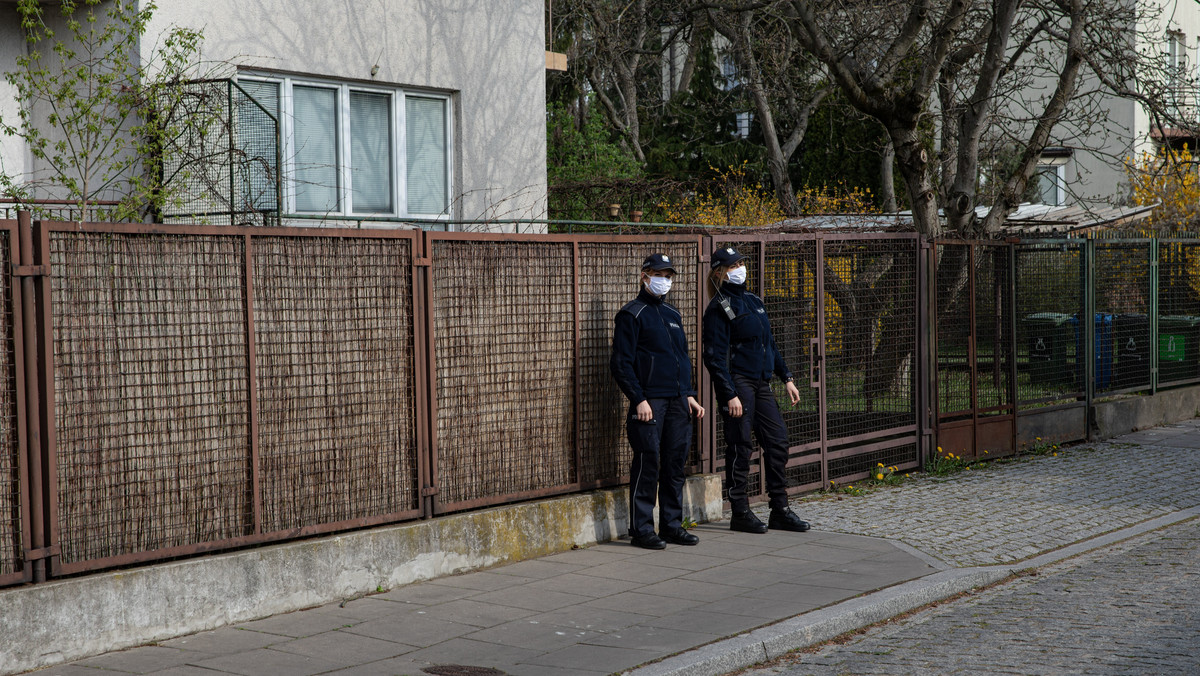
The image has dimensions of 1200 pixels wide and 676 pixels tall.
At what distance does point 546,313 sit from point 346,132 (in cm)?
504

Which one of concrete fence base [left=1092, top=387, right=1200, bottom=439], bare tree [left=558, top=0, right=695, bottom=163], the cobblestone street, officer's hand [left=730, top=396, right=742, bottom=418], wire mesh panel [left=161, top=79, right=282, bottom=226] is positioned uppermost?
bare tree [left=558, top=0, right=695, bottom=163]

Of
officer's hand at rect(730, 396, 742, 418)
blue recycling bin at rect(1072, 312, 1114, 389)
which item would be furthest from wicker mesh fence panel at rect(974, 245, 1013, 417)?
officer's hand at rect(730, 396, 742, 418)

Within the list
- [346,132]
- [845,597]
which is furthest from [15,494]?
[346,132]

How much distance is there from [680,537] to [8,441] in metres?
4.34

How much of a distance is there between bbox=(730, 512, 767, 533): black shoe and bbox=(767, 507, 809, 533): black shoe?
0.12m

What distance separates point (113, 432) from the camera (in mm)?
5945

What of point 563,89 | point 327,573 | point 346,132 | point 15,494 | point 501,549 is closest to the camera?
point 15,494

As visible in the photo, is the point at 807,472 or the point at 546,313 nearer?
the point at 546,313

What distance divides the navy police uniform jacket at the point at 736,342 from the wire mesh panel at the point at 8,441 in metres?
4.68

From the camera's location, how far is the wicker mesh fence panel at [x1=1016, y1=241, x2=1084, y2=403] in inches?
514

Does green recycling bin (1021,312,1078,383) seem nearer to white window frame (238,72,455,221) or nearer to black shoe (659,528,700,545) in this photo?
black shoe (659,528,700,545)

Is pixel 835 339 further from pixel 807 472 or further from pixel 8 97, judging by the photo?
pixel 8 97

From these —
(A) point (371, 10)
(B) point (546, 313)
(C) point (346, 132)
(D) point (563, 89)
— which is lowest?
(B) point (546, 313)

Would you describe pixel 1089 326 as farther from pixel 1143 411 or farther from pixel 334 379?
pixel 334 379
